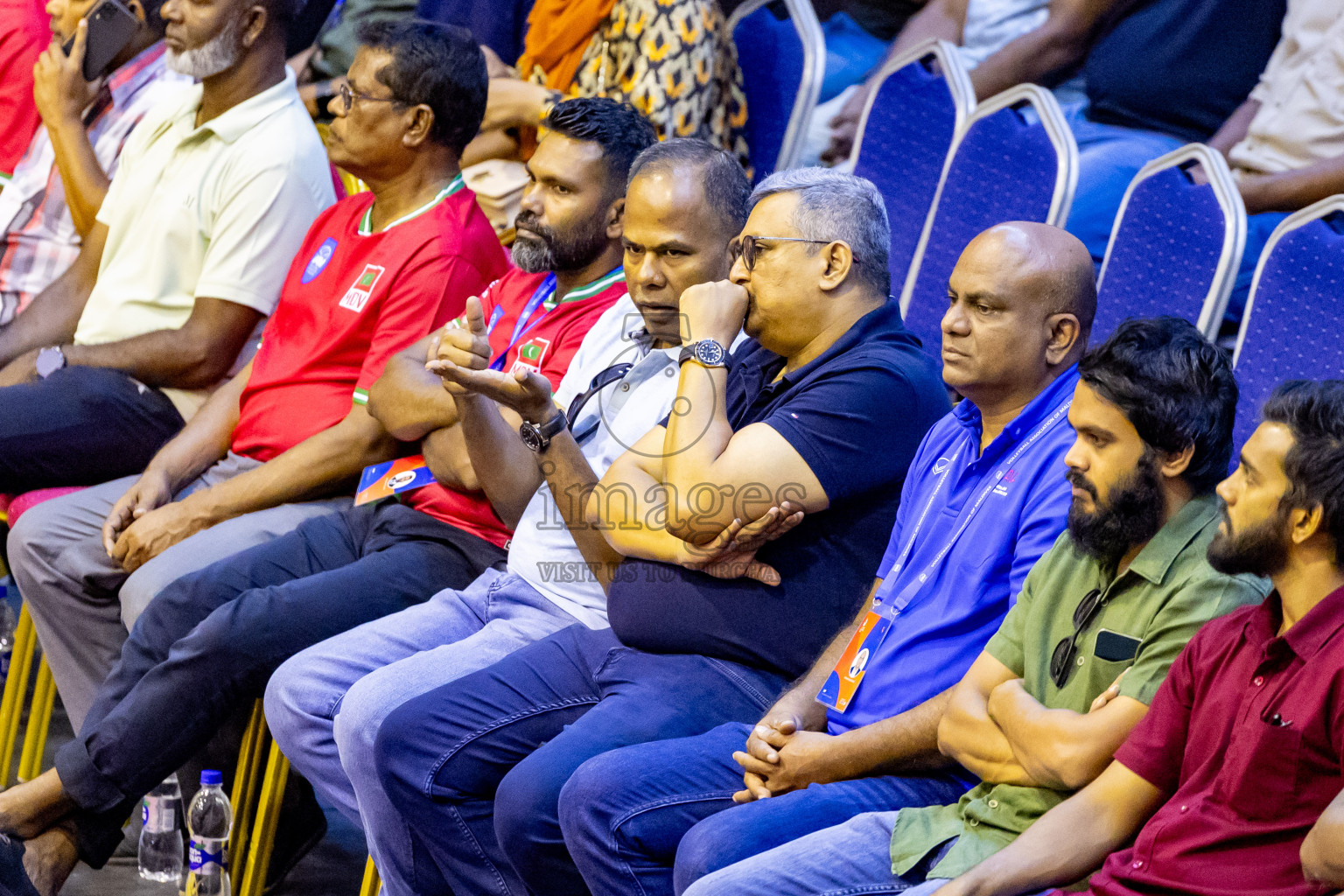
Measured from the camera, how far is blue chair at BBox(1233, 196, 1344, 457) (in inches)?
102

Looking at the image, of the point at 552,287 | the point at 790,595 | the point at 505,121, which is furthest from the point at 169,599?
the point at 505,121

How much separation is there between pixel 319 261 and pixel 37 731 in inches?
51.2

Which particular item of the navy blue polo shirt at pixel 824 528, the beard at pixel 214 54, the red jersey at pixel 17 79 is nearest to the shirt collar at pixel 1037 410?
the navy blue polo shirt at pixel 824 528

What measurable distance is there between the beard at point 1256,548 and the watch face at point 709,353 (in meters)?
0.95

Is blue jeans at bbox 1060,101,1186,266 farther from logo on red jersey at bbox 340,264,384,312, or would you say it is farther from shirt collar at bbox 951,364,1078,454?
logo on red jersey at bbox 340,264,384,312

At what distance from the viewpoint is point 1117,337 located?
1864mm

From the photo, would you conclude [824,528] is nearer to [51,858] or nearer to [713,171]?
[713,171]

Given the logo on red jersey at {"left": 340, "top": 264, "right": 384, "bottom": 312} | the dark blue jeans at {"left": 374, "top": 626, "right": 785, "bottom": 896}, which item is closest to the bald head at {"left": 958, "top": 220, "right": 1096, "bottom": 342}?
the dark blue jeans at {"left": 374, "top": 626, "right": 785, "bottom": 896}

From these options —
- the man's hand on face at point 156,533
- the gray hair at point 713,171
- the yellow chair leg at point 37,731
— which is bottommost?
the yellow chair leg at point 37,731

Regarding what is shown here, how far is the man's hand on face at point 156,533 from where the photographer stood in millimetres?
3244

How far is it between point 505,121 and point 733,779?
7.61 feet

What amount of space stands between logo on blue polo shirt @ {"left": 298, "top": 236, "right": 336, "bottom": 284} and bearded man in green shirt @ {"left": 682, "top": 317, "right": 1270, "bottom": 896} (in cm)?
202

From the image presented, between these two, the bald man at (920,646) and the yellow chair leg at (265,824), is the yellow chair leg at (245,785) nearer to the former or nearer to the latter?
the yellow chair leg at (265,824)

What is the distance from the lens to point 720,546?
2.26 meters
